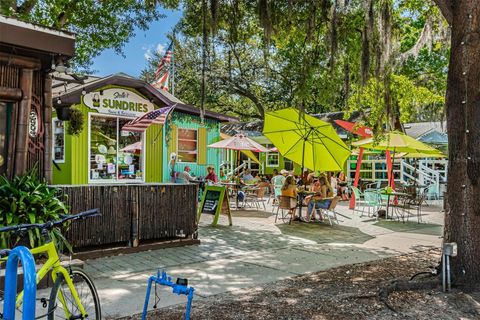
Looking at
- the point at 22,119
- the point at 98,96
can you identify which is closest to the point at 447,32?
the point at 22,119

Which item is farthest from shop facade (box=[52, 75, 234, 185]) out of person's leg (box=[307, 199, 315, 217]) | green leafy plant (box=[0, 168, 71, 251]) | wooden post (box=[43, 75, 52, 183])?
green leafy plant (box=[0, 168, 71, 251])

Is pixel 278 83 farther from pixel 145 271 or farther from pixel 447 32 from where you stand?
pixel 145 271

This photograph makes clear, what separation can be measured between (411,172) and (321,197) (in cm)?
1185

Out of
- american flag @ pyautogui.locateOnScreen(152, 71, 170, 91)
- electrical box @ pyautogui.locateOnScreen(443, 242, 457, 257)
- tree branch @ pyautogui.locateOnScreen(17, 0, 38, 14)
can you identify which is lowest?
electrical box @ pyautogui.locateOnScreen(443, 242, 457, 257)

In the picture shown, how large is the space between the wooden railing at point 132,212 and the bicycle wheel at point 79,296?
297cm

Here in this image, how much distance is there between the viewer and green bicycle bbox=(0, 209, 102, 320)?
3273 mm

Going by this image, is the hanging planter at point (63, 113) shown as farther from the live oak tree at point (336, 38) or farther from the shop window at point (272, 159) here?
the shop window at point (272, 159)

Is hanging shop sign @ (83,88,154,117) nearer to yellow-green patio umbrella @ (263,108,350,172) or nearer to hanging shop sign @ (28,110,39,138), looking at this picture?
yellow-green patio umbrella @ (263,108,350,172)

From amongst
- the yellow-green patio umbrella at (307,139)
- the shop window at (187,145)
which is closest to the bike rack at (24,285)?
the yellow-green patio umbrella at (307,139)

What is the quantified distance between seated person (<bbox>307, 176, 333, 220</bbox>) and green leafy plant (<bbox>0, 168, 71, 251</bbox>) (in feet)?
21.6

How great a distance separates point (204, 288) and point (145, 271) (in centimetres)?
119

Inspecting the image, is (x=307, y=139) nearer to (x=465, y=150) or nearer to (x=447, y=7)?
(x=447, y=7)

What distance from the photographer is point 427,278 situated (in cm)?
550

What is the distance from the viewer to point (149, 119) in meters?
12.4
